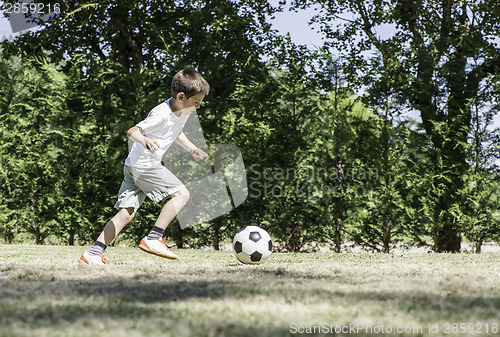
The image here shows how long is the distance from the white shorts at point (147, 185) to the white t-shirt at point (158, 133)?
0.24 feet

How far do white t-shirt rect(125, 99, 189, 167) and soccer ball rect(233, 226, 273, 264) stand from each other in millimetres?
1330

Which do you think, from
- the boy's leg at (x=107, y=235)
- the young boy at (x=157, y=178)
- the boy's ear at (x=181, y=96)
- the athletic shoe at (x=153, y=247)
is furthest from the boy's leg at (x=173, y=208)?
the boy's ear at (x=181, y=96)

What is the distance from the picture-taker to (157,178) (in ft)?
17.0

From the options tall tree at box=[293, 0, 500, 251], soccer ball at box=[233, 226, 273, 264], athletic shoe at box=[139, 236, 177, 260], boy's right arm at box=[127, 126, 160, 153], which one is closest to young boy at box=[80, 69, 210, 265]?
athletic shoe at box=[139, 236, 177, 260]

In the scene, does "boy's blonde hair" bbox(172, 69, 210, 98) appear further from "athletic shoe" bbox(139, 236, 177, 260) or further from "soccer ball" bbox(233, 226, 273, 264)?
"soccer ball" bbox(233, 226, 273, 264)

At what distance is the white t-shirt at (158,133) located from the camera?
16.6 ft

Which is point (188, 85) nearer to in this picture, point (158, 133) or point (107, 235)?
point (158, 133)

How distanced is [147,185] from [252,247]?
1.38m

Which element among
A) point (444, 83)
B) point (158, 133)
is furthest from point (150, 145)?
point (444, 83)

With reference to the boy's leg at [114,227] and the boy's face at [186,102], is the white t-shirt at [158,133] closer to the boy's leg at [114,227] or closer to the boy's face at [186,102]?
the boy's face at [186,102]

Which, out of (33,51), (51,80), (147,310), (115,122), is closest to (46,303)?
(147,310)

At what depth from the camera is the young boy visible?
202 inches

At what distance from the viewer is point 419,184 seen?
941 cm

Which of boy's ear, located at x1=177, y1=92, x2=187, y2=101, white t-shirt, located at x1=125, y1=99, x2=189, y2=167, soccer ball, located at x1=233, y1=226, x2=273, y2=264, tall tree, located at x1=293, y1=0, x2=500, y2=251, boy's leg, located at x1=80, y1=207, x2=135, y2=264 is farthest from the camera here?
tall tree, located at x1=293, y1=0, x2=500, y2=251
